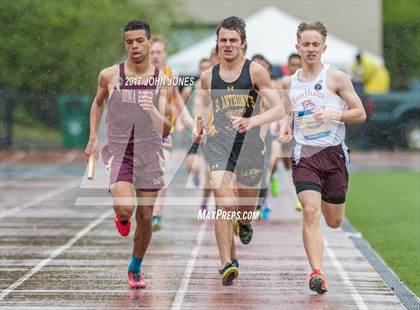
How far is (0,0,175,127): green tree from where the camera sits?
28734 mm

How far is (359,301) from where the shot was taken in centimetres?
945

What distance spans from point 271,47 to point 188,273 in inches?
738

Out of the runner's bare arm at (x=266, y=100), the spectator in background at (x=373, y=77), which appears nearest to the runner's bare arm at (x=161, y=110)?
the runner's bare arm at (x=266, y=100)

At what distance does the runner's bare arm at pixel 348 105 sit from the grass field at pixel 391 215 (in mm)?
1667

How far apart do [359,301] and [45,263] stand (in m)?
3.63

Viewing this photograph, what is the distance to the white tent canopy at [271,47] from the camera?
29062 millimetres

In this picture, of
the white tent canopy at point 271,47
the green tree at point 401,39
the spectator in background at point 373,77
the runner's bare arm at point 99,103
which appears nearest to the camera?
the runner's bare arm at point 99,103

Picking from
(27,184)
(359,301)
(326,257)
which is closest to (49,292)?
(359,301)

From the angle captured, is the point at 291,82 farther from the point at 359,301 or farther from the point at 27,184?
the point at 27,184

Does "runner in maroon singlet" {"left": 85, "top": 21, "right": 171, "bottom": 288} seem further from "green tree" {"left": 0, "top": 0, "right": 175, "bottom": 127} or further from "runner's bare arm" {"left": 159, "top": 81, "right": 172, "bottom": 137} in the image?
"green tree" {"left": 0, "top": 0, "right": 175, "bottom": 127}

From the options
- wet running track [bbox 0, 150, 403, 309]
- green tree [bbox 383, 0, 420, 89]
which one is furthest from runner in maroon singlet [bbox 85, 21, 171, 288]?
green tree [bbox 383, 0, 420, 89]

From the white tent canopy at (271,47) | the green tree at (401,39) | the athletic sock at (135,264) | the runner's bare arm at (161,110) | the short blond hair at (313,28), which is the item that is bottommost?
the green tree at (401,39)

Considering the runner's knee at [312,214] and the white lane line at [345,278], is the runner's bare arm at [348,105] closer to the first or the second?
the runner's knee at [312,214]

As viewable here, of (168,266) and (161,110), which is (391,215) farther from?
(161,110)
